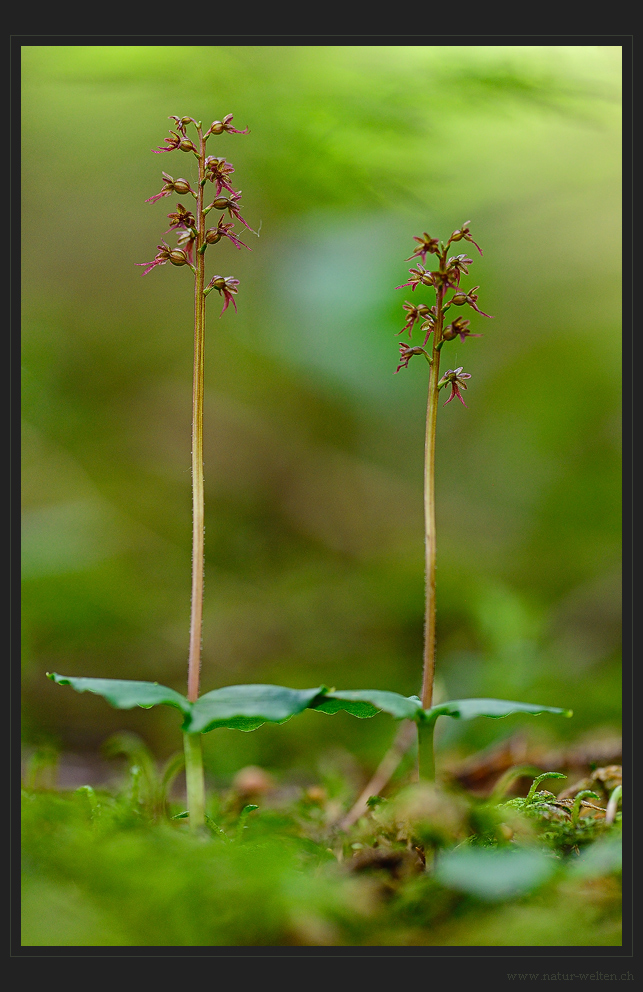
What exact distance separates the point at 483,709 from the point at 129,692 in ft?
2.37

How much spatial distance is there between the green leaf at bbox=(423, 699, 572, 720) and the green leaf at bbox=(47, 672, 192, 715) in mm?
529

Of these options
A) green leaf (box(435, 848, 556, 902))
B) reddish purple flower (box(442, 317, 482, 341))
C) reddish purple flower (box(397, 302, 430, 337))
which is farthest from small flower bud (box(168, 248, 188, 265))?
green leaf (box(435, 848, 556, 902))

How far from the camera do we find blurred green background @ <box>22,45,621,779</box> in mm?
4395

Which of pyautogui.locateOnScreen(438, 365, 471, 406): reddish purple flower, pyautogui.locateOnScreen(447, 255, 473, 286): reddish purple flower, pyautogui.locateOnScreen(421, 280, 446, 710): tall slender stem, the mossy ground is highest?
pyautogui.locateOnScreen(447, 255, 473, 286): reddish purple flower

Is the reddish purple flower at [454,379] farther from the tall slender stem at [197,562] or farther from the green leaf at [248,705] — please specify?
the green leaf at [248,705]

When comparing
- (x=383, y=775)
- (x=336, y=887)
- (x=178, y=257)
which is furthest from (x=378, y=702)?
(x=383, y=775)

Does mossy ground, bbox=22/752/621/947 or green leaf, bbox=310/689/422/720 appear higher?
green leaf, bbox=310/689/422/720

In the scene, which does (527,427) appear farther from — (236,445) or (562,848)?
(562,848)

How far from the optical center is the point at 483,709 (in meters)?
1.52

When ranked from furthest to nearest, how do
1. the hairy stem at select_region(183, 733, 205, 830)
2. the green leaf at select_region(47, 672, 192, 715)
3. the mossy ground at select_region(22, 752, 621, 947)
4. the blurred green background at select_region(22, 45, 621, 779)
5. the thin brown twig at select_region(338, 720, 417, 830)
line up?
the blurred green background at select_region(22, 45, 621, 779), the thin brown twig at select_region(338, 720, 417, 830), the hairy stem at select_region(183, 733, 205, 830), the green leaf at select_region(47, 672, 192, 715), the mossy ground at select_region(22, 752, 621, 947)

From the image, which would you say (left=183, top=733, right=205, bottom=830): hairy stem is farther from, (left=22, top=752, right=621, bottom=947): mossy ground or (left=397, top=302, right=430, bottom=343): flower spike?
(left=397, top=302, right=430, bottom=343): flower spike

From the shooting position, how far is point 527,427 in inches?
237

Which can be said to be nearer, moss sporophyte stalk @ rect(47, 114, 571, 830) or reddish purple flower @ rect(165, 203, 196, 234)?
moss sporophyte stalk @ rect(47, 114, 571, 830)

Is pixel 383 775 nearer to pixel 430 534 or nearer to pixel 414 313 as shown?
pixel 430 534
